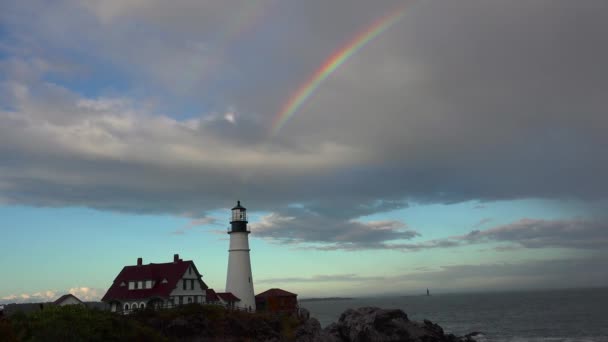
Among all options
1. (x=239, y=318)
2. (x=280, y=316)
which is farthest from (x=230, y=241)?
(x=239, y=318)

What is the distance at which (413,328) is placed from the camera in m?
48.6

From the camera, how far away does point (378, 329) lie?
46625 mm

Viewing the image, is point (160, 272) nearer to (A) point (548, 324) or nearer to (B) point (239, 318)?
(B) point (239, 318)

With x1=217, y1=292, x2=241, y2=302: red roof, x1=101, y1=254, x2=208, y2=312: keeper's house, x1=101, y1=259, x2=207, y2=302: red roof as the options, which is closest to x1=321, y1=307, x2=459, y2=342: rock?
x1=217, y1=292, x2=241, y2=302: red roof

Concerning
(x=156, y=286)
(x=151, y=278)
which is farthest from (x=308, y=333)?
(x=151, y=278)

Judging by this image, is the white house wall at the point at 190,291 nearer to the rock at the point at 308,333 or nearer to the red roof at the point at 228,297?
the red roof at the point at 228,297

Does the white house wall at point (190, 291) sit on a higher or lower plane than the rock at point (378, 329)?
higher

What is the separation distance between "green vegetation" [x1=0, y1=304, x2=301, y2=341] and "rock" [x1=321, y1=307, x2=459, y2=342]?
449cm

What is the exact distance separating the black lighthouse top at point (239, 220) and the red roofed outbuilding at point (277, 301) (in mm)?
8548

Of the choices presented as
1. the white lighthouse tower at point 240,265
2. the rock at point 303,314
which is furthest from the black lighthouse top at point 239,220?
the rock at point 303,314

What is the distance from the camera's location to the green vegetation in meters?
23.2

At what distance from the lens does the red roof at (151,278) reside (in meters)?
54.2

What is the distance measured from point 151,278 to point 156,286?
1373 millimetres

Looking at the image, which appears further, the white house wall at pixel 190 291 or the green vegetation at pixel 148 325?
the white house wall at pixel 190 291
